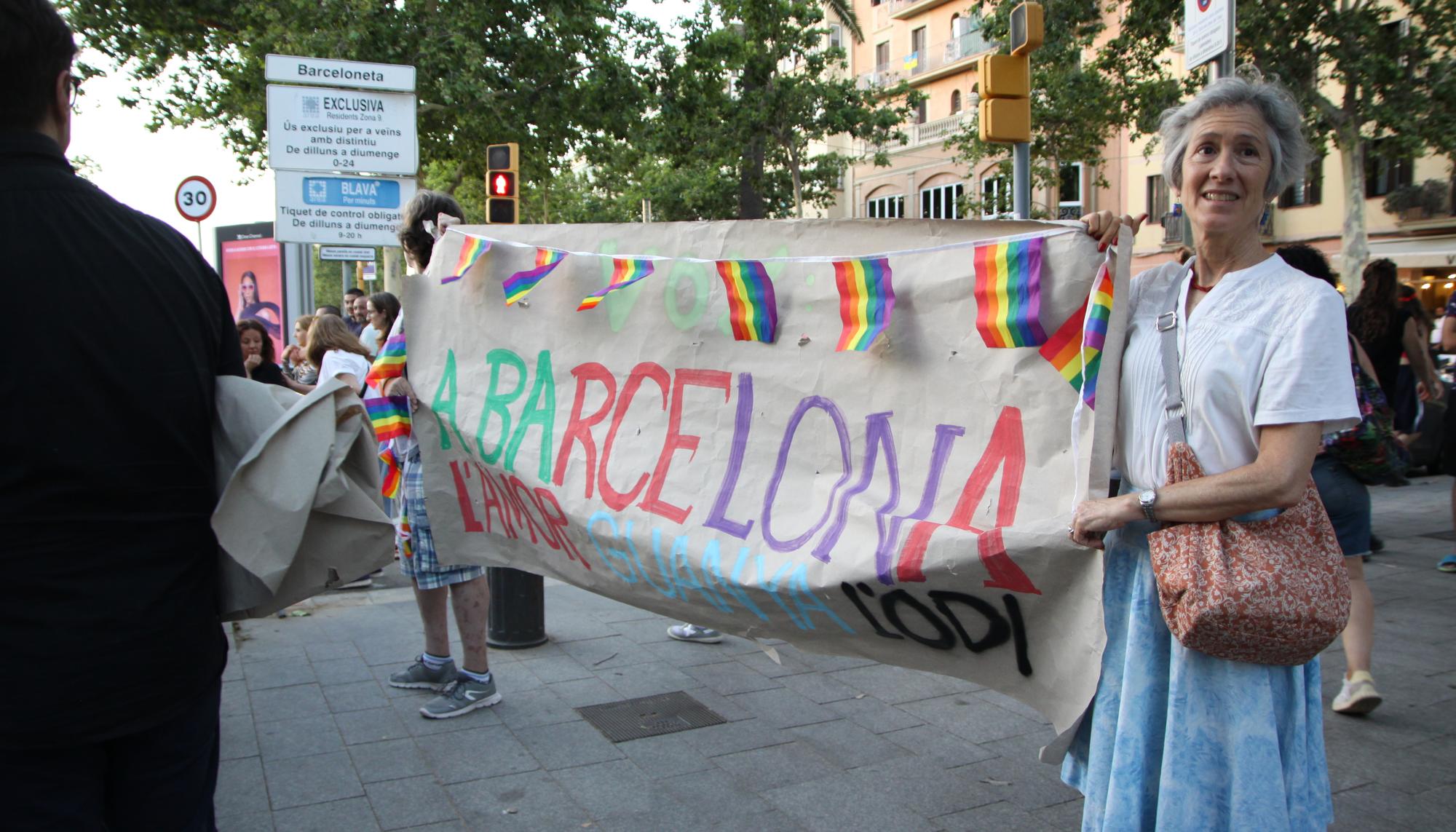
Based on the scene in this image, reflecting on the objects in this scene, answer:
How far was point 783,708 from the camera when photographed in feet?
14.2

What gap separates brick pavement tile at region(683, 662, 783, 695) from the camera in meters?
4.61

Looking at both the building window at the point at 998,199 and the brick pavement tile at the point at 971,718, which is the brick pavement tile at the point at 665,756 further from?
the building window at the point at 998,199

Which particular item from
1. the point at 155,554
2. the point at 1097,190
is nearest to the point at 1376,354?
the point at 155,554

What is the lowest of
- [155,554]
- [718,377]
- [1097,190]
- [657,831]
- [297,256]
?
[657,831]

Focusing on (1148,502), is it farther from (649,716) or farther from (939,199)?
(939,199)

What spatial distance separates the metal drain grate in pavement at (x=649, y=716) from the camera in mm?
4125

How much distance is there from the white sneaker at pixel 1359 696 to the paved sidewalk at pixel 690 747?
58mm

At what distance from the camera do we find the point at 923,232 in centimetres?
257

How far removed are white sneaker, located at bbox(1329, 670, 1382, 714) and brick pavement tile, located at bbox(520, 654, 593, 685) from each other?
3.03 metres

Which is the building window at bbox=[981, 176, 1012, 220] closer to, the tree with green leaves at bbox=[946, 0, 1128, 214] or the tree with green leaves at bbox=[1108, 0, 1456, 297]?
the tree with green leaves at bbox=[946, 0, 1128, 214]

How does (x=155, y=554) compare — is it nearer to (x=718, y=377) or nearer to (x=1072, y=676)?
(x=718, y=377)

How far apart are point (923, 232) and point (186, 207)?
1225cm

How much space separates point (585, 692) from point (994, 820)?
1.90 metres

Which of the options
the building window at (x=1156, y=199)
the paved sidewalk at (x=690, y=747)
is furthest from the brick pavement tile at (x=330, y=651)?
the building window at (x=1156, y=199)
